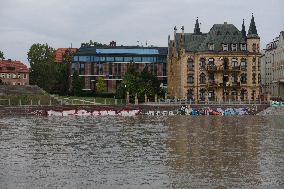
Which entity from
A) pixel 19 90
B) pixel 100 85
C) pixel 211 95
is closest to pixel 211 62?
pixel 211 95

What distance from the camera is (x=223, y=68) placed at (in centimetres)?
12469

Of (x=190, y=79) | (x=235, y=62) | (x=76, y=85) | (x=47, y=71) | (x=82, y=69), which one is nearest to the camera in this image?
(x=235, y=62)

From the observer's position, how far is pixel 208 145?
3941 cm

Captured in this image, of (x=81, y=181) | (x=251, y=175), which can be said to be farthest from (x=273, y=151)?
(x=81, y=181)

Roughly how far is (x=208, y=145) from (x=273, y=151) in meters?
5.31

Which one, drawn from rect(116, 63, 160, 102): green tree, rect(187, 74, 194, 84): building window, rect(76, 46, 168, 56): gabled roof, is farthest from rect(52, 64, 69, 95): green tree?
rect(187, 74, 194, 84): building window

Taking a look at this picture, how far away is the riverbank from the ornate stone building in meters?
16.9

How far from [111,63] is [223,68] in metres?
46.2

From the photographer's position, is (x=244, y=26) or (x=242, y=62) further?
(x=244, y=26)

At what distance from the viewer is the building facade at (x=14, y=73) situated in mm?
170125

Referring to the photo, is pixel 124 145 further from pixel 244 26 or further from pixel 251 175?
Result: pixel 244 26

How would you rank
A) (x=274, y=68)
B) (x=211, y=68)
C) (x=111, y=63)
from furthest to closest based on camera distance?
(x=111, y=63), (x=274, y=68), (x=211, y=68)

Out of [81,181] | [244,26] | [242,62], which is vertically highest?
[244,26]

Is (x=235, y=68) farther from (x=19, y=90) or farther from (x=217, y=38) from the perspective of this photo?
(x=19, y=90)
